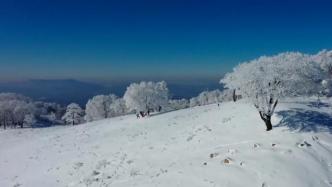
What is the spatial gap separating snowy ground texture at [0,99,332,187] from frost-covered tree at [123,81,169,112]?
21.0 m

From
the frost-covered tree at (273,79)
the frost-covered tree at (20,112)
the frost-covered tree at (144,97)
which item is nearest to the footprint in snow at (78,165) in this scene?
the frost-covered tree at (273,79)

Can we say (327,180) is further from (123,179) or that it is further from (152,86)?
(152,86)

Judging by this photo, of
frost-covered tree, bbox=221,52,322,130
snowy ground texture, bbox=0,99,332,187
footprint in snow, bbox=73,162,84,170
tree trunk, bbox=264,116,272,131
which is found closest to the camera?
snowy ground texture, bbox=0,99,332,187

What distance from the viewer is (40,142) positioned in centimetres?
5922

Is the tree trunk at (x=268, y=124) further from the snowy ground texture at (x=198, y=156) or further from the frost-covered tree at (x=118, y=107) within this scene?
the frost-covered tree at (x=118, y=107)

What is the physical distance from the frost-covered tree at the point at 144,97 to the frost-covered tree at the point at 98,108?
5846 centimetres

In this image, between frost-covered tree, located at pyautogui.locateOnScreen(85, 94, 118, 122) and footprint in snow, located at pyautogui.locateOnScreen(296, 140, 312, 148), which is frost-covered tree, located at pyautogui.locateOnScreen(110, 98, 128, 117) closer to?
frost-covered tree, located at pyautogui.locateOnScreen(85, 94, 118, 122)

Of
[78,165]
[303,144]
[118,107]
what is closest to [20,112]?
[118,107]

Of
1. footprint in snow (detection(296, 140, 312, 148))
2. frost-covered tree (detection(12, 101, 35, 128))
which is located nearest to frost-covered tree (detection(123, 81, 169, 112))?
footprint in snow (detection(296, 140, 312, 148))

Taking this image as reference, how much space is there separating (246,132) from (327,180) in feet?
44.4

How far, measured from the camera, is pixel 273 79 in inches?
1253

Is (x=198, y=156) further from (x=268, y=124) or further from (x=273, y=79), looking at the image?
(x=273, y=79)

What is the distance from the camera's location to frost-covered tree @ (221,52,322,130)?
104ft

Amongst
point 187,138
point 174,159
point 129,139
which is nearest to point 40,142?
point 129,139
